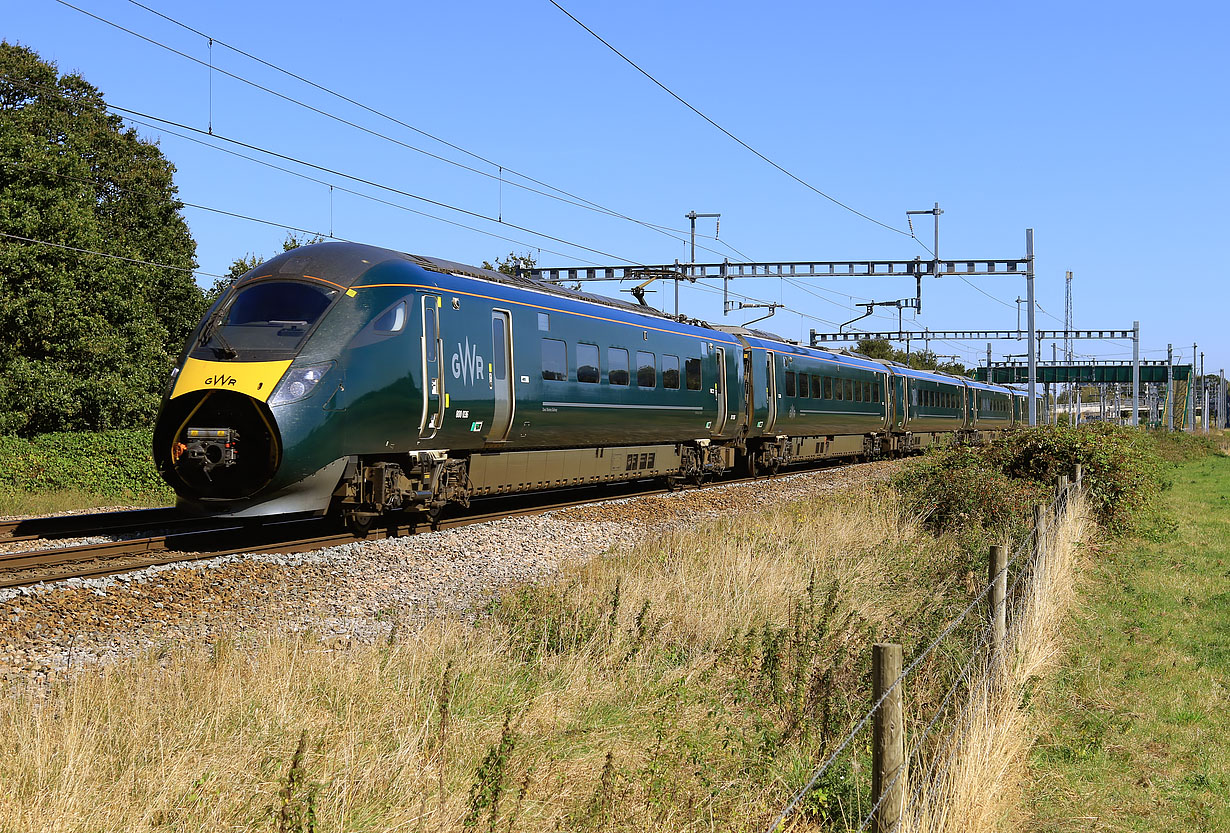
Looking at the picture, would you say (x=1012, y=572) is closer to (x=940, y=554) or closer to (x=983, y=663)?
(x=940, y=554)

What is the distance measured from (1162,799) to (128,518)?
45.2ft

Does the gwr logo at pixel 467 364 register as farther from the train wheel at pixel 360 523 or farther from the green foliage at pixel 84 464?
the green foliage at pixel 84 464

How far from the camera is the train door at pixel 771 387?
2612 cm

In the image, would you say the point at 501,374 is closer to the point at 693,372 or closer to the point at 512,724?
the point at 693,372

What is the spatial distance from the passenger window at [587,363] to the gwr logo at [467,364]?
290 centimetres

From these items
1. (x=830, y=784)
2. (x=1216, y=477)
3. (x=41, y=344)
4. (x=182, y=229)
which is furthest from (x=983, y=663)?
(x=182, y=229)

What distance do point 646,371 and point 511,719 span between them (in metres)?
13.8

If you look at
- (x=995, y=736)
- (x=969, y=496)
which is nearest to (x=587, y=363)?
(x=969, y=496)

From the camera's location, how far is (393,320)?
13.0 meters

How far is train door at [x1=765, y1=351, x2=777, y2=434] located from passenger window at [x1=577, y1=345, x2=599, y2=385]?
9.18 meters

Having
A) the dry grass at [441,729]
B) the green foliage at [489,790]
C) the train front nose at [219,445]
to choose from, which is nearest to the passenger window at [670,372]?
the train front nose at [219,445]

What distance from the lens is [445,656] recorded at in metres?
7.05

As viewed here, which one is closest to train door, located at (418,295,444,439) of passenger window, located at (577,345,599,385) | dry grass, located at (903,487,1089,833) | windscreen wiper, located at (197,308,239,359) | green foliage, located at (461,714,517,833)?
windscreen wiper, located at (197,308,239,359)

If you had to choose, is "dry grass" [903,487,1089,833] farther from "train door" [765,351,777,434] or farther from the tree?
the tree
